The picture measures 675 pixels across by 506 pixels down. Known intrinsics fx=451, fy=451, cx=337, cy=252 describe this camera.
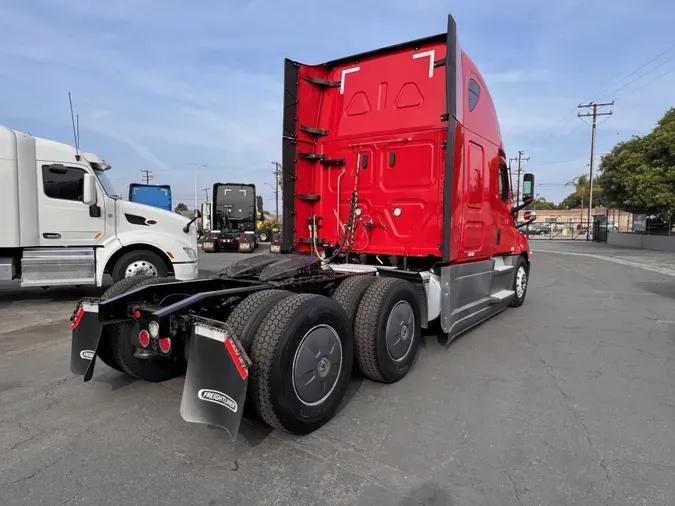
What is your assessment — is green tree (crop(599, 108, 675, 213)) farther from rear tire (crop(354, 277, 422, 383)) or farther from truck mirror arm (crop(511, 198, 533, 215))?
rear tire (crop(354, 277, 422, 383))

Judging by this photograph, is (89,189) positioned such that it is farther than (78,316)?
Yes

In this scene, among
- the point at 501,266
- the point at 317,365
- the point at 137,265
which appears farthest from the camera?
the point at 137,265

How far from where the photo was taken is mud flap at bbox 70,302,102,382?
358cm

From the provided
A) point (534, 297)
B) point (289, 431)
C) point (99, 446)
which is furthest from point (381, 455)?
point (534, 297)

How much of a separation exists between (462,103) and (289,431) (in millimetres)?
4045

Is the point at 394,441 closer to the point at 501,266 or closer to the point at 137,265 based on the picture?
the point at 501,266

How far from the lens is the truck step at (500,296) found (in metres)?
6.52

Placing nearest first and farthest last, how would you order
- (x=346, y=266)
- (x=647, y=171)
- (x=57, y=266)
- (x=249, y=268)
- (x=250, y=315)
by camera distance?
(x=250, y=315), (x=249, y=268), (x=346, y=266), (x=57, y=266), (x=647, y=171)


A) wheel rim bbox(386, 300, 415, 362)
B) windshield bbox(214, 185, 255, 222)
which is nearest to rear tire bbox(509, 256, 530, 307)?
wheel rim bbox(386, 300, 415, 362)

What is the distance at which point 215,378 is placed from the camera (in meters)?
2.84

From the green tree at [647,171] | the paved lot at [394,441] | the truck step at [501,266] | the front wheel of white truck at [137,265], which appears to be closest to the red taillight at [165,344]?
the paved lot at [394,441]

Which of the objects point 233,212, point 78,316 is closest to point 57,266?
point 78,316

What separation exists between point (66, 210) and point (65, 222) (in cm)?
22

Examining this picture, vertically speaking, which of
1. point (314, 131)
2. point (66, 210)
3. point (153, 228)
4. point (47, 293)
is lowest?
point (47, 293)
